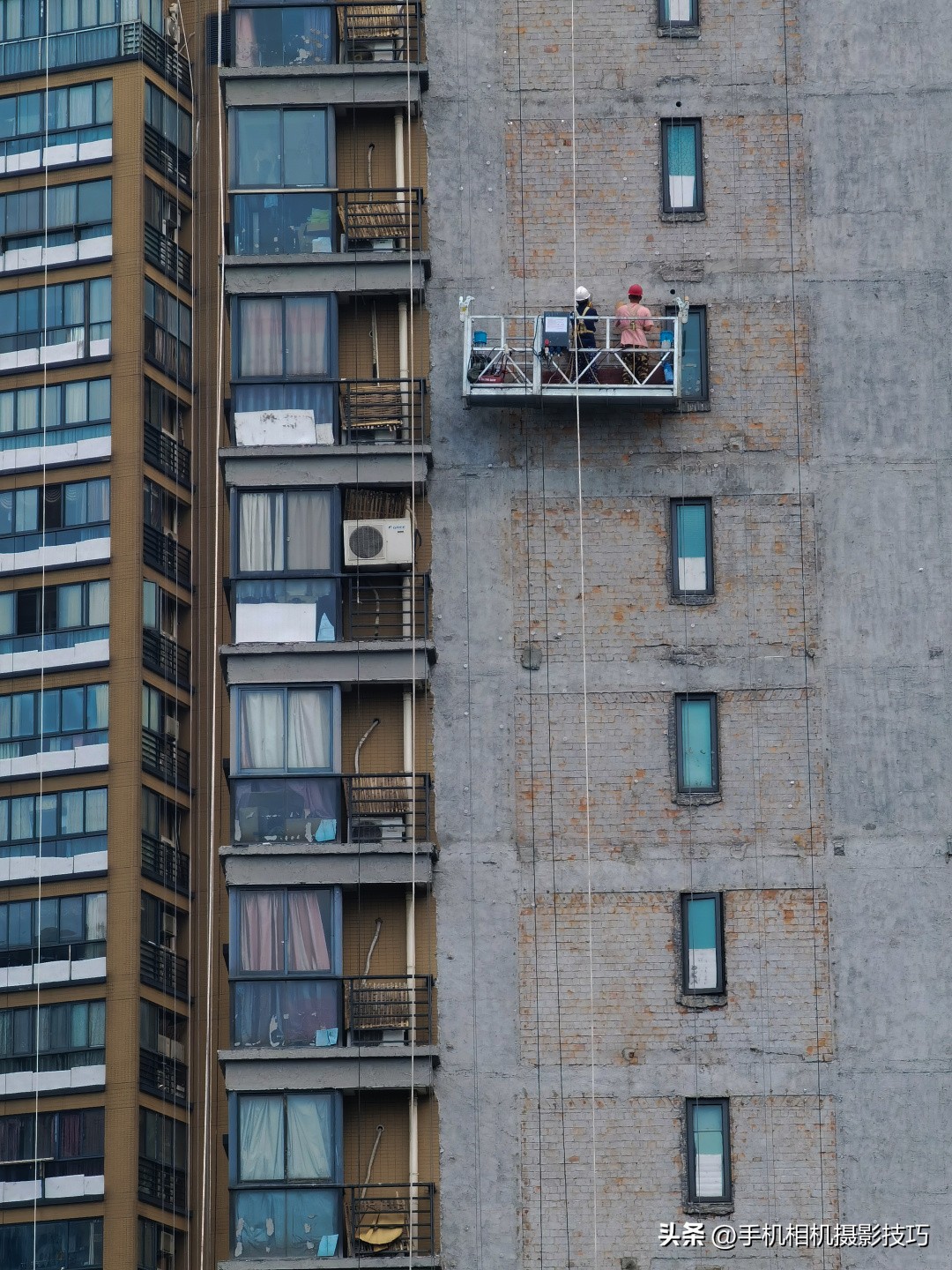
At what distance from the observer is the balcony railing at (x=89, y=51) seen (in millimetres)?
72750

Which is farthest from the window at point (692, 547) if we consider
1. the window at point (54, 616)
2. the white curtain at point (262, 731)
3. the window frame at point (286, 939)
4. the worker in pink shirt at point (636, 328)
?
the window at point (54, 616)

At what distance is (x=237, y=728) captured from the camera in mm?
56625

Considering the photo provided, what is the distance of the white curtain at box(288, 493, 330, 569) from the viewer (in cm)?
5728

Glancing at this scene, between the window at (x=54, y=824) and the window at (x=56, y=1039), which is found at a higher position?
the window at (x=54, y=824)

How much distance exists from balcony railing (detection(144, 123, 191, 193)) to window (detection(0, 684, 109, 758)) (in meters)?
13.1

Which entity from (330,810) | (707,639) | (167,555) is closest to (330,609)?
(330,810)

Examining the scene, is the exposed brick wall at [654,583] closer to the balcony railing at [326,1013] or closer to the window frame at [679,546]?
the window frame at [679,546]

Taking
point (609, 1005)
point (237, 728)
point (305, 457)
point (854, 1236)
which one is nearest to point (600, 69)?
point (305, 457)

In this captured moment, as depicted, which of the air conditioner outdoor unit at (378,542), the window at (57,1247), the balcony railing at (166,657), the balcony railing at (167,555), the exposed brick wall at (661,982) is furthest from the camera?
the balcony railing at (167,555)

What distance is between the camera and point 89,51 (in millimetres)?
73000

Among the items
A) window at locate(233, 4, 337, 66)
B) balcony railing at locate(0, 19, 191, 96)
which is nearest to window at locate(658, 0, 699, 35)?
window at locate(233, 4, 337, 66)

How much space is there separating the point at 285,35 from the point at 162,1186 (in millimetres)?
25905

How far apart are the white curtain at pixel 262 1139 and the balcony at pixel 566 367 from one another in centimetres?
1439

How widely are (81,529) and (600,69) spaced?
1862cm
